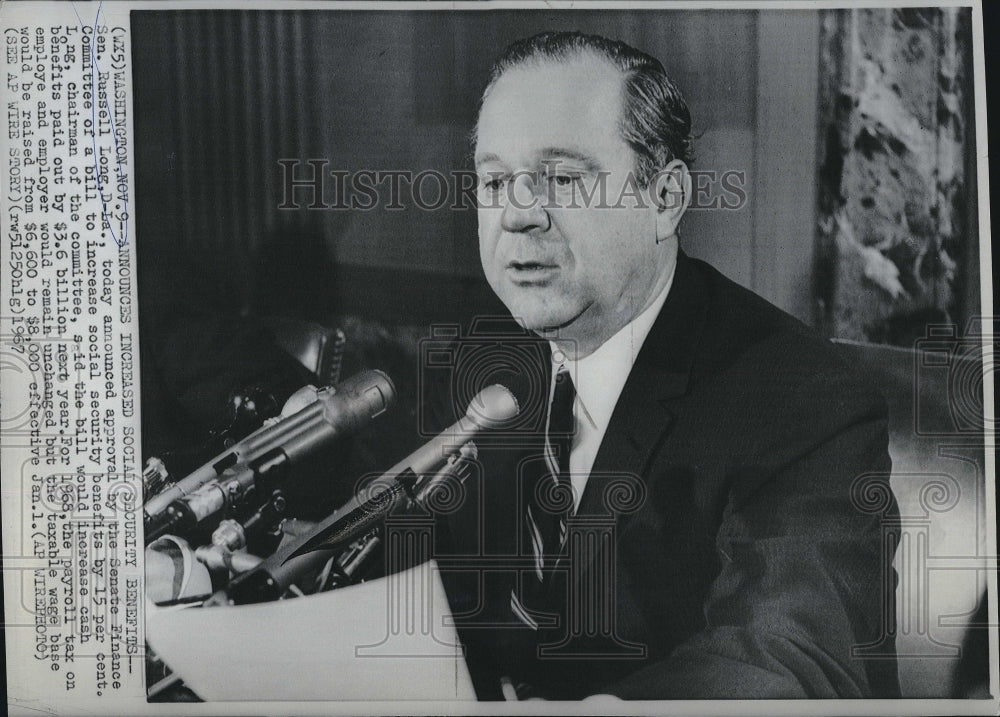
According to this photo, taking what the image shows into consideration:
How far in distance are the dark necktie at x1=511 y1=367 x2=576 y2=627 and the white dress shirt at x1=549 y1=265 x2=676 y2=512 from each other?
0.01 meters

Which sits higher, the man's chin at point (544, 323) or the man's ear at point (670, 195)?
the man's ear at point (670, 195)

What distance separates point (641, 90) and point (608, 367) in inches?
16.7

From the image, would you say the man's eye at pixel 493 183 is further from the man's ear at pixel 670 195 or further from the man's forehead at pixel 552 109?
the man's ear at pixel 670 195

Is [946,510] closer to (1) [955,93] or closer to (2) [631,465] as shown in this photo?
(2) [631,465]

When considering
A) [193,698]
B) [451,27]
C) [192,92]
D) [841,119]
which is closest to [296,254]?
[192,92]

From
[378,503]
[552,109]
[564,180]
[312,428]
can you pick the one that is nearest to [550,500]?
[378,503]

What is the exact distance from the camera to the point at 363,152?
141 centimetres

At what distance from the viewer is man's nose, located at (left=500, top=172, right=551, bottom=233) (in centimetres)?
138

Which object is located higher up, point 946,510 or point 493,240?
point 493,240

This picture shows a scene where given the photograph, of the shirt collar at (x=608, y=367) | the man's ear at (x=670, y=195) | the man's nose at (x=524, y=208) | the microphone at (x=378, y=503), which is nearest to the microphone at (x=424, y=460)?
the microphone at (x=378, y=503)

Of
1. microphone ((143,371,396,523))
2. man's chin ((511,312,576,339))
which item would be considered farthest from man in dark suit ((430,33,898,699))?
microphone ((143,371,396,523))

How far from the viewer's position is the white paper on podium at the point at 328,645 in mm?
1408

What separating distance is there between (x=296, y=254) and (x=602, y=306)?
476 millimetres

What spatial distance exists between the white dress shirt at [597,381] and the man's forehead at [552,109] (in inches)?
10.1
